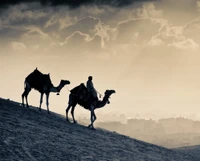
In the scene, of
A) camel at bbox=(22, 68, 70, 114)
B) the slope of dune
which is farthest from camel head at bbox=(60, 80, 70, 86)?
the slope of dune

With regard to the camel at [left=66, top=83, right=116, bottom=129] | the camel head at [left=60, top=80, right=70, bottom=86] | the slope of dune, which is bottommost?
the slope of dune

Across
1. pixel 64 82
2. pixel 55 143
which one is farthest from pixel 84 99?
pixel 55 143

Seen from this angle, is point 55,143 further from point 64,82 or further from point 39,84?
point 64,82

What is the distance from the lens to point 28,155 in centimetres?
1175

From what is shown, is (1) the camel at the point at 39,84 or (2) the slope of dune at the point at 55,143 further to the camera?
(1) the camel at the point at 39,84

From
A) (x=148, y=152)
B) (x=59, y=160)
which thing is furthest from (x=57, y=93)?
(x=59, y=160)

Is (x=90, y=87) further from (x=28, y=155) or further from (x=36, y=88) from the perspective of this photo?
(x=28, y=155)

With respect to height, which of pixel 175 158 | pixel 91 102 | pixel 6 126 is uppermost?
pixel 91 102

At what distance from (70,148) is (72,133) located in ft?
11.0

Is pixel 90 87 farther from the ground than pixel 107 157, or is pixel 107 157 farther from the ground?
pixel 90 87

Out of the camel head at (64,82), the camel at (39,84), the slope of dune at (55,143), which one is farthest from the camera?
the camel head at (64,82)

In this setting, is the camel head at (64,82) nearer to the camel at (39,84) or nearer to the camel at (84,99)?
the camel at (39,84)

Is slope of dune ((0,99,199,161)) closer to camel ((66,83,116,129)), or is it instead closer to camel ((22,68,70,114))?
camel ((66,83,116,129))

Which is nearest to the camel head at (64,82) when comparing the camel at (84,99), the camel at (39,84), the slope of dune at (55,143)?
the camel at (39,84)
